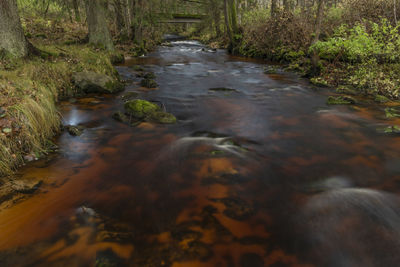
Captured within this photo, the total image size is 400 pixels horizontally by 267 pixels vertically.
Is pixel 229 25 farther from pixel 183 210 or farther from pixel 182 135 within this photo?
pixel 183 210

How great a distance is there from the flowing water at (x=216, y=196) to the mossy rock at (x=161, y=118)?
259mm

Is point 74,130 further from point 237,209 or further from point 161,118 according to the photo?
point 237,209

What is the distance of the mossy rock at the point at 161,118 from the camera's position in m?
6.03

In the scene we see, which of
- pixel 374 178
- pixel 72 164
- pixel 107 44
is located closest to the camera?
pixel 374 178

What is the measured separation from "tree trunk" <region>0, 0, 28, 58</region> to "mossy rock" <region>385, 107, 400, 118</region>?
11.2m

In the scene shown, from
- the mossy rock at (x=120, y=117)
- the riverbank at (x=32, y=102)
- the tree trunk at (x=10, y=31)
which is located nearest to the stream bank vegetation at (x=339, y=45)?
the mossy rock at (x=120, y=117)

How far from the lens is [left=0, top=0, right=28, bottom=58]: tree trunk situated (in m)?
7.74

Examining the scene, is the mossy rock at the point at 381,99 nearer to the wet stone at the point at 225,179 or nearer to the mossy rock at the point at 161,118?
the wet stone at the point at 225,179

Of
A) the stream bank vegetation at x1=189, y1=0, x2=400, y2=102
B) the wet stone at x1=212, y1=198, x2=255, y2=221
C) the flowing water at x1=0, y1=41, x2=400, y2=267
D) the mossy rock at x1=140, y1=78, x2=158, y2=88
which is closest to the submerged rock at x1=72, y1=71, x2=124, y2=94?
the mossy rock at x1=140, y1=78, x2=158, y2=88

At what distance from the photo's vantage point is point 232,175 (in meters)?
3.86

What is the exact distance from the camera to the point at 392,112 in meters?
6.20

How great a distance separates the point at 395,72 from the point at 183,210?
8.71 meters

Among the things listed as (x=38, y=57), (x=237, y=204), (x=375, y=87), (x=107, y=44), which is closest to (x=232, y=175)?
(x=237, y=204)

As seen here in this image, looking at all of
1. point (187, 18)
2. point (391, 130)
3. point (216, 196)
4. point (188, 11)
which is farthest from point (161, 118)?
point (188, 11)
